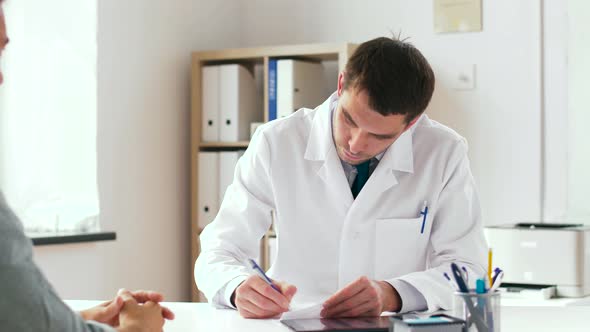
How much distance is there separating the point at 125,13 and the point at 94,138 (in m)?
0.55

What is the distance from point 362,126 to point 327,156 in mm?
253

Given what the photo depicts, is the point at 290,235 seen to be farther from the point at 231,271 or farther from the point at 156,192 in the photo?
the point at 156,192

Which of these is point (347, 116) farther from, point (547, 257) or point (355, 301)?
point (547, 257)

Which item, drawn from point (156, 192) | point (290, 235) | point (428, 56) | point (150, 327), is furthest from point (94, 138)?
point (150, 327)

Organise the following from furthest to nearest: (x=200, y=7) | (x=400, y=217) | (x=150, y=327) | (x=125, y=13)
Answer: (x=200, y=7) < (x=125, y=13) < (x=400, y=217) < (x=150, y=327)

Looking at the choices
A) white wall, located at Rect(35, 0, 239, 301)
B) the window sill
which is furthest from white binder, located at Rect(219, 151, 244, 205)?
the window sill

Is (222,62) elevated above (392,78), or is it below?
above

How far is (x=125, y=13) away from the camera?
3818 millimetres

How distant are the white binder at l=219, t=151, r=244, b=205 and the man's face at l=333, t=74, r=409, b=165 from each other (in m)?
1.98

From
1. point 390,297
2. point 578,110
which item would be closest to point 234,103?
point 578,110

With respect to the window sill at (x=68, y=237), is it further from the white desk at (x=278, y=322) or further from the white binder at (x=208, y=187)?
the white desk at (x=278, y=322)

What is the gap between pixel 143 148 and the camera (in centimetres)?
395

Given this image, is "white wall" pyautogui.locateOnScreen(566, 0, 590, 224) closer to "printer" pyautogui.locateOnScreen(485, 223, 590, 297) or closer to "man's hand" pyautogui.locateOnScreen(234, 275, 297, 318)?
"printer" pyautogui.locateOnScreen(485, 223, 590, 297)

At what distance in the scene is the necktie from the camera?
219 cm
